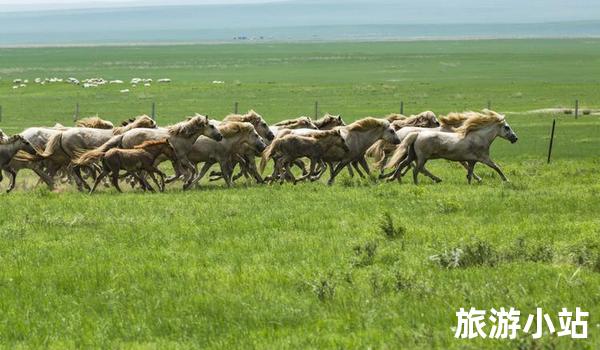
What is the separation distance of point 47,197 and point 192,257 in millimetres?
7713

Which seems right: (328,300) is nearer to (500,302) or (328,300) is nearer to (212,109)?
(500,302)

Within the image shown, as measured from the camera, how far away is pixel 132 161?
21.9 metres

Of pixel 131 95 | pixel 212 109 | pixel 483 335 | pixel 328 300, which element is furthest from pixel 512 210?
pixel 131 95

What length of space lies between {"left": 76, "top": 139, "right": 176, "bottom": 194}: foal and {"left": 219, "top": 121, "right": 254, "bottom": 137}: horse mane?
1.83 meters

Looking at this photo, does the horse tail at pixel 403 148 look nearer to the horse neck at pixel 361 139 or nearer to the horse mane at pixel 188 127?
the horse neck at pixel 361 139

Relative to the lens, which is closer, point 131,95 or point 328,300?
point 328,300

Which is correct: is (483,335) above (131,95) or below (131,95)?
above

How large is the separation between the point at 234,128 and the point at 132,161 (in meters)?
2.94

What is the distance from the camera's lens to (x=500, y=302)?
10.4m

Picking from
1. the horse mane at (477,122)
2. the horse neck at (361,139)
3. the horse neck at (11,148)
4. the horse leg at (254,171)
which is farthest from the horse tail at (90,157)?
the horse mane at (477,122)

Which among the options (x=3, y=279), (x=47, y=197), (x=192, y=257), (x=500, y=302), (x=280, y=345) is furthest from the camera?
(x=47, y=197)

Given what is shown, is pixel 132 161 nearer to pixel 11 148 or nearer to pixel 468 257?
pixel 11 148

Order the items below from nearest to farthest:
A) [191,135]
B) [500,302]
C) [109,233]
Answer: [500,302]
[109,233]
[191,135]

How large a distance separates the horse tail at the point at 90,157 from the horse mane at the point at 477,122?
776cm
